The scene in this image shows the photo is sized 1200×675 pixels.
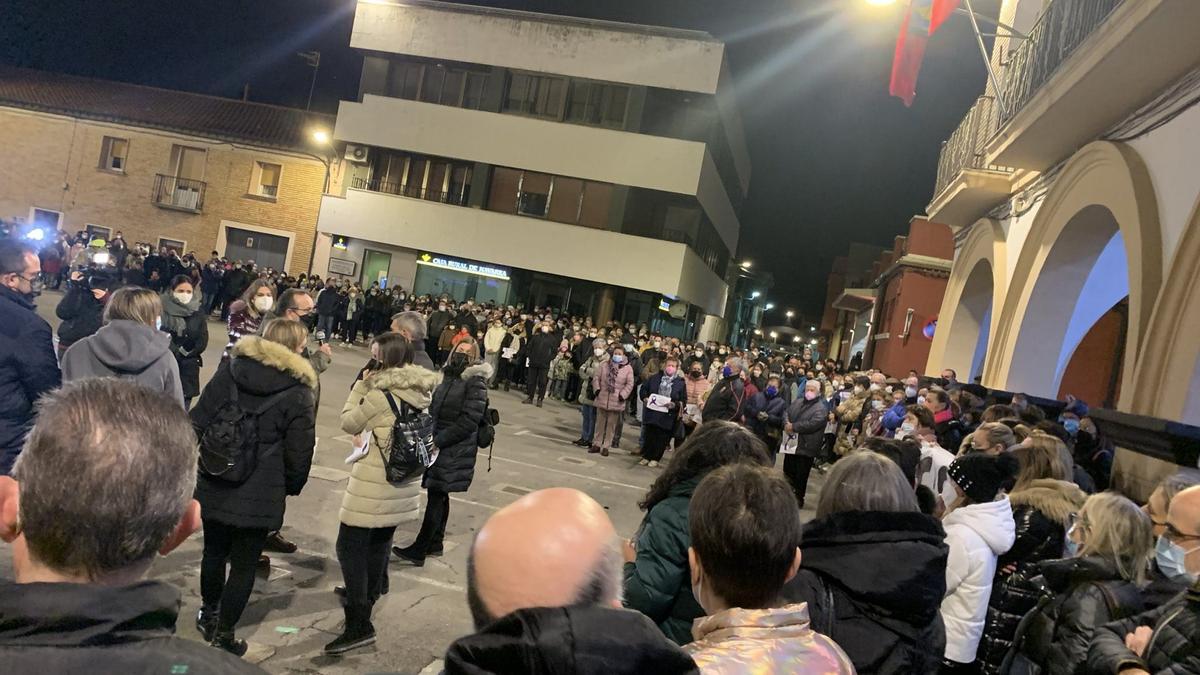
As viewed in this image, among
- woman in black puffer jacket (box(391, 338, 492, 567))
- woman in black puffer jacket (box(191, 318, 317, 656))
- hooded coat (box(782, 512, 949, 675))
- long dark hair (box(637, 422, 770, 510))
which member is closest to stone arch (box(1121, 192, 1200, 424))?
long dark hair (box(637, 422, 770, 510))

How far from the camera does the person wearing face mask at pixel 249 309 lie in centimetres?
737

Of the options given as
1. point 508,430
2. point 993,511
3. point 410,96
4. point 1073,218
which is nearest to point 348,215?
point 410,96

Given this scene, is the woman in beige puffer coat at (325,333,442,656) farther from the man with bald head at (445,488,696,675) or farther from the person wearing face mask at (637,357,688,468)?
the person wearing face mask at (637,357,688,468)

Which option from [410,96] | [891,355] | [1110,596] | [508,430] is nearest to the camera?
[1110,596]

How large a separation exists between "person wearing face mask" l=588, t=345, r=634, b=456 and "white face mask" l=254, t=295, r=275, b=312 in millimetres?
6192

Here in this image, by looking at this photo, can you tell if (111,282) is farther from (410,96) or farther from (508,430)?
(410,96)

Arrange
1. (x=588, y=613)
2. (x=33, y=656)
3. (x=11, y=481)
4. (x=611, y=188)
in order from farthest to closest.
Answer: (x=611, y=188) → (x=11, y=481) → (x=588, y=613) → (x=33, y=656)

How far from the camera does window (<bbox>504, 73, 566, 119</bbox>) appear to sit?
1170 inches

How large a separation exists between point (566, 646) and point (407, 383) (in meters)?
3.93

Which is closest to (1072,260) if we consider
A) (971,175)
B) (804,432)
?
(971,175)

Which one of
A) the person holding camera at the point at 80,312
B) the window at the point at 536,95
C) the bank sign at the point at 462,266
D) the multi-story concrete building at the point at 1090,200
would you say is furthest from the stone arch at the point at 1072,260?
the window at the point at 536,95

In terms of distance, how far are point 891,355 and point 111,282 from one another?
20025 millimetres

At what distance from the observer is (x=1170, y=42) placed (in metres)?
6.44

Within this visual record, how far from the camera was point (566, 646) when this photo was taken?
4.16 feet
